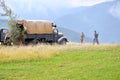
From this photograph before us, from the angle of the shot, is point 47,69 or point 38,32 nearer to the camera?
→ point 47,69

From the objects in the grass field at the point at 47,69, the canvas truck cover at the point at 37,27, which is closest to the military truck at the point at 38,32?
the canvas truck cover at the point at 37,27

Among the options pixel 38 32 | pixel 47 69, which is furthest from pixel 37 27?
pixel 47 69

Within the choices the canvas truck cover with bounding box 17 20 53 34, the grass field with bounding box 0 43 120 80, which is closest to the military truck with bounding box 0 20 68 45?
the canvas truck cover with bounding box 17 20 53 34

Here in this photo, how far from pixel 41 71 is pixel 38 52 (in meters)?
7.59

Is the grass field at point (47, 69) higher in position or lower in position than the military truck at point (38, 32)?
lower

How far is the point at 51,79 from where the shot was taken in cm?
1761

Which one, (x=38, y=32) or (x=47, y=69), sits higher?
(x=38, y=32)

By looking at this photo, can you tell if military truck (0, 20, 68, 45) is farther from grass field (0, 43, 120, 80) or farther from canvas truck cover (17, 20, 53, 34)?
grass field (0, 43, 120, 80)

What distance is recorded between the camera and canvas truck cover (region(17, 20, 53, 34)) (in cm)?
4578

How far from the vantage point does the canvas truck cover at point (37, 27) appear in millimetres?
45781

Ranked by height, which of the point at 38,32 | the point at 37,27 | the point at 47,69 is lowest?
the point at 47,69

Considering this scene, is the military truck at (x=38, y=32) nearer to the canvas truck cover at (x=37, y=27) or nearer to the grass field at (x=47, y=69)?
the canvas truck cover at (x=37, y=27)

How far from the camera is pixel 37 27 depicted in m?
46.1

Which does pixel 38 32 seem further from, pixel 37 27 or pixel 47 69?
pixel 47 69
